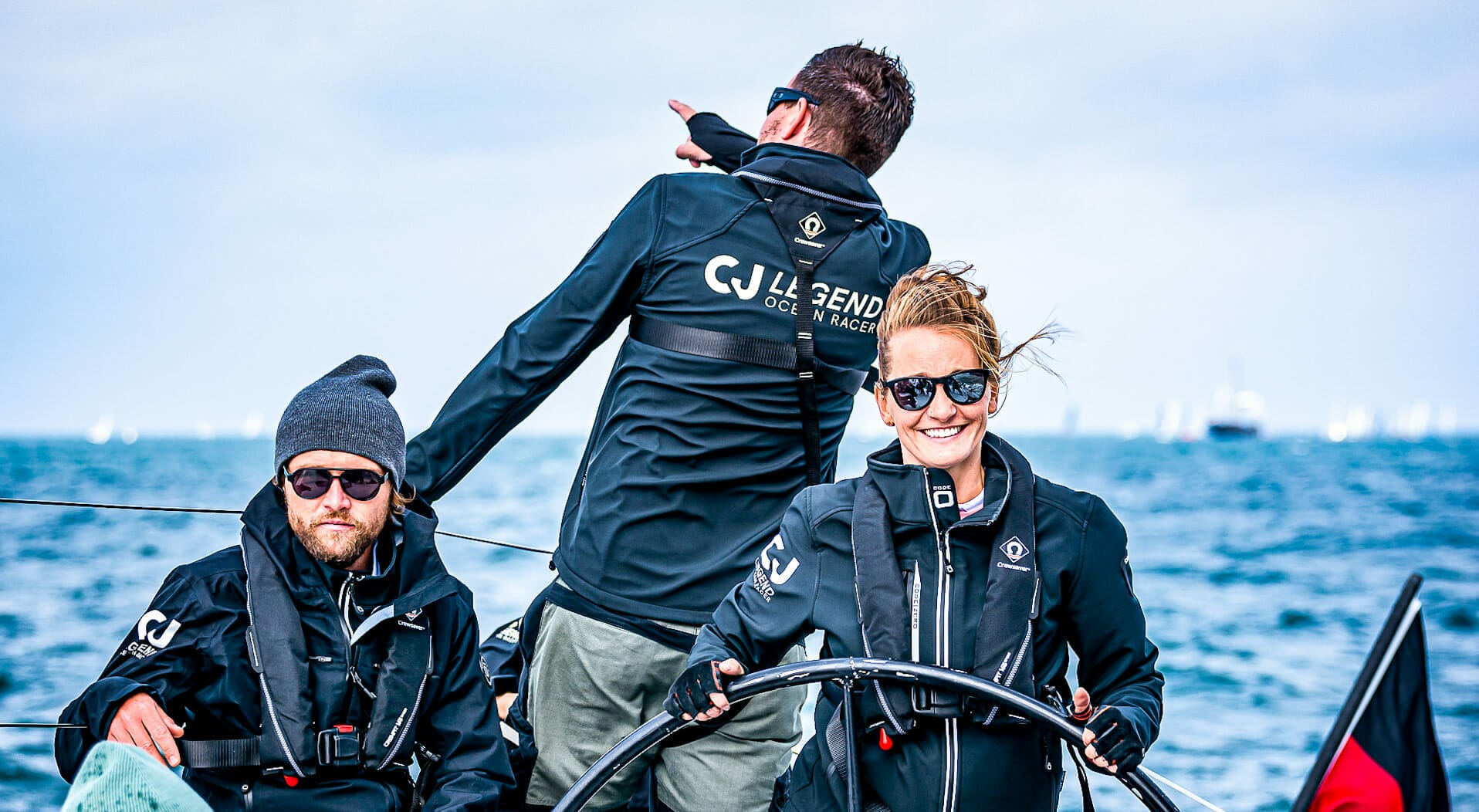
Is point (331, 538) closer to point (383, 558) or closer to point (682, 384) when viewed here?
point (383, 558)

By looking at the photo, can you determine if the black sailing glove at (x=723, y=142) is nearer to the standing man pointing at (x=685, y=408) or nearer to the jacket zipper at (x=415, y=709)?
the standing man pointing at (x=685, y=408)

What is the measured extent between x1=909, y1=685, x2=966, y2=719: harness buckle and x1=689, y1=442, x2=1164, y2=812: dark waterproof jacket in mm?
41

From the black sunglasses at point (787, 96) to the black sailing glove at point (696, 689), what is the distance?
1346mm

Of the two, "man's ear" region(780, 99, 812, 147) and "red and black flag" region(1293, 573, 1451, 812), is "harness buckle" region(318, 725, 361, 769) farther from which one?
"red and black flag" region(1293, 573, 1451, 812)

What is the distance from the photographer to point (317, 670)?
2654mm

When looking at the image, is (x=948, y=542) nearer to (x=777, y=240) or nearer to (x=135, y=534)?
(x=777, y=240)

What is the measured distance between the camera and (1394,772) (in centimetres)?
190

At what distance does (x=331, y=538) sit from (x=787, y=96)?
4.43 ft

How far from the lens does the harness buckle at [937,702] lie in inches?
88.7

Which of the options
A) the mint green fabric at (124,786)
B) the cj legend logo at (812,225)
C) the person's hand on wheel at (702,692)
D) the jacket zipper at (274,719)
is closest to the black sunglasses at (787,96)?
the cj legend logo at (812,225)

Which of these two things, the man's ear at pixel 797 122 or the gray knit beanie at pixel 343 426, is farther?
the man's ear at pixel 797 122

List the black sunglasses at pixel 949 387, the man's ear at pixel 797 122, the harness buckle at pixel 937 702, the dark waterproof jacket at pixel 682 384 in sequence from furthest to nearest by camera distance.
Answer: the man's ear at pixel 797 122
the dark waterproof jacket at pixel 682 384
the black sunglasses at pixel 949 387
the harness buckle at pixel 937 702

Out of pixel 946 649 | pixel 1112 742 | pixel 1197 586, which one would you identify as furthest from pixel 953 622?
pixel 1197 586

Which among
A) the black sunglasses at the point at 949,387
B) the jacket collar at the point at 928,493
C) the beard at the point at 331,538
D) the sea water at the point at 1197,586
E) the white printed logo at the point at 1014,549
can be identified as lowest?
the sea water at the point at 1197,586
